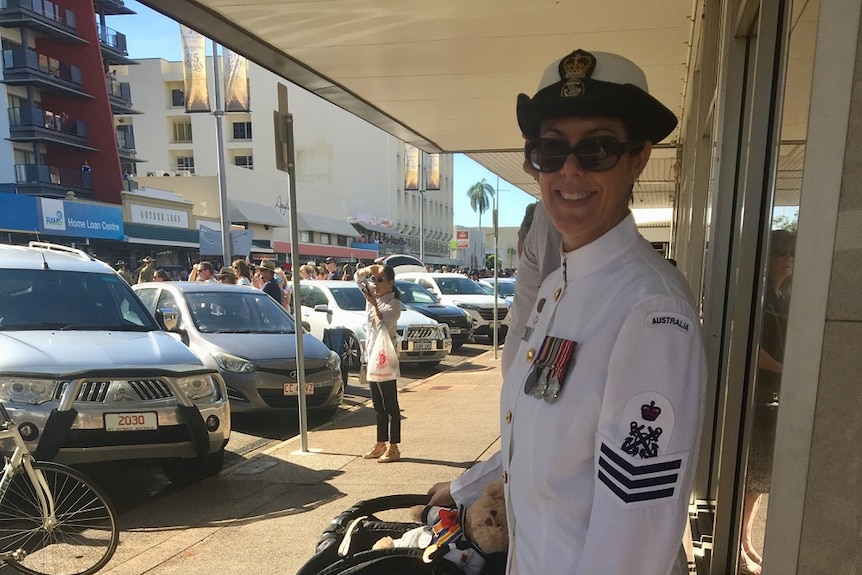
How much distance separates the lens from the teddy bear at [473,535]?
1611 millimetres

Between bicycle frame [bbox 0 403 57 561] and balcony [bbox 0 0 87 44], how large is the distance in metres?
39.7

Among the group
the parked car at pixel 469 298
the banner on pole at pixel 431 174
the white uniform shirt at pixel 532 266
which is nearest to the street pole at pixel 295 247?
the white uniform shirt at pixel 532 266

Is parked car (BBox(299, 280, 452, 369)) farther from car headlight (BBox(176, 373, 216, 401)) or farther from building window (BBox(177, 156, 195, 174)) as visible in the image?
building window (BBox(177, 156, 195, 174))

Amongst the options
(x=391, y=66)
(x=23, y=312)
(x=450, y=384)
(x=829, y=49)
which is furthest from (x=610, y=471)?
(x=450, y=384)

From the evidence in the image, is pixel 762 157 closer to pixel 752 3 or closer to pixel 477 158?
pixel 752 3

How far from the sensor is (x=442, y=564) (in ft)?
5.35

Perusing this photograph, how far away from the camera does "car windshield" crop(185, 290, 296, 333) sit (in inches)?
293

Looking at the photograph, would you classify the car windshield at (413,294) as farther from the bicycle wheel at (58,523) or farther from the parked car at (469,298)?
the bicycle wheel at (58,523)

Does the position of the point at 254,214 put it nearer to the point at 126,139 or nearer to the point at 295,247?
the point at 126,139

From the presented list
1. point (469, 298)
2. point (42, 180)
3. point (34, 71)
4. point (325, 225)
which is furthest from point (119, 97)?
point (469, 298)

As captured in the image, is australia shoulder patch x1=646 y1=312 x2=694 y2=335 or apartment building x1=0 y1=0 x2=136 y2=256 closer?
australia shoulder patch x1=646 y1=312 x2=694 y2=335

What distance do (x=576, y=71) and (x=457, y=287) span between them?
50.3 feet

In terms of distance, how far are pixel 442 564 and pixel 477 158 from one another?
9733 mm

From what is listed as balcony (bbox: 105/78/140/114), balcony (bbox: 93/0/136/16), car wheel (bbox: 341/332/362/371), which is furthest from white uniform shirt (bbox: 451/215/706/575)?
balcony (bbox: 93/0/136/16)
